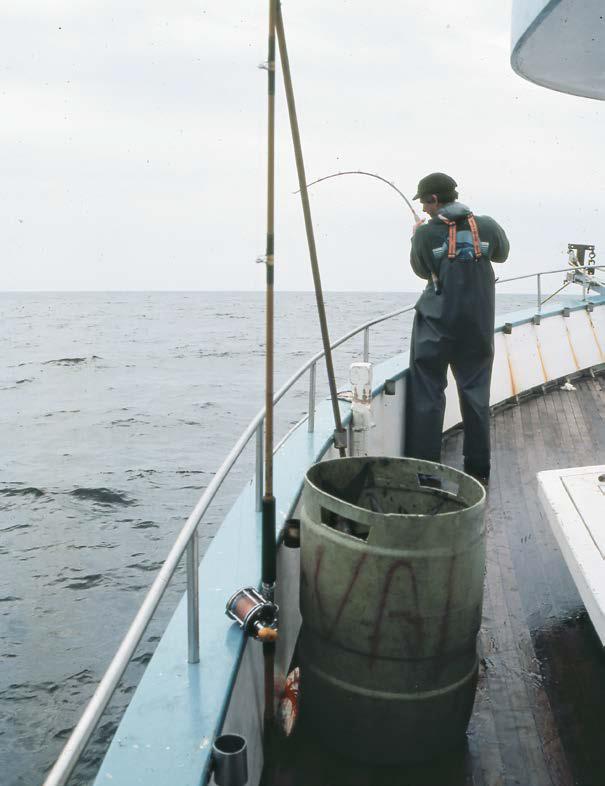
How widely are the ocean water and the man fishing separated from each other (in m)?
4.09

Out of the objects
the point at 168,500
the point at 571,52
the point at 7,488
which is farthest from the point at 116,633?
the point at 7,488

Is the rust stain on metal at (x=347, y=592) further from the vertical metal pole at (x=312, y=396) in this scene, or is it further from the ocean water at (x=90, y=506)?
the ocean water at (x=90, y=506)

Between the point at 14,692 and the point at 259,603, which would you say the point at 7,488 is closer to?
the point at 14,692

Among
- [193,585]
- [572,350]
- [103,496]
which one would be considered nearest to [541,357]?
[572,350]

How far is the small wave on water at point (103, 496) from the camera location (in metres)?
16.2

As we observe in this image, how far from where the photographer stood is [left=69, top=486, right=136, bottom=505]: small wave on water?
53.1 ft

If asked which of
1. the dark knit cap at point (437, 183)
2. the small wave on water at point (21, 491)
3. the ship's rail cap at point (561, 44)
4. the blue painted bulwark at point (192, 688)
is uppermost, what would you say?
the ship's rail cap at point (561, 44)

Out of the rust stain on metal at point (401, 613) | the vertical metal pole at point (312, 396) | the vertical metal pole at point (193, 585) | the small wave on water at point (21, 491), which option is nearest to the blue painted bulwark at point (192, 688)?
the vertical metal pole at point (193, 585)

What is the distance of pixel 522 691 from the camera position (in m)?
2.98

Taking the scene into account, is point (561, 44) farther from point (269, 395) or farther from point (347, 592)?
point (347, 592)

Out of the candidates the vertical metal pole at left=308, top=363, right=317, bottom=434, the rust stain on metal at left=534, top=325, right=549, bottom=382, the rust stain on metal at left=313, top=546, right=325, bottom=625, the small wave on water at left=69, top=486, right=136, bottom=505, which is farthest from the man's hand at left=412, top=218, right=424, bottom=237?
the small wave on water at left=69, top=486, right=136, bottom=505

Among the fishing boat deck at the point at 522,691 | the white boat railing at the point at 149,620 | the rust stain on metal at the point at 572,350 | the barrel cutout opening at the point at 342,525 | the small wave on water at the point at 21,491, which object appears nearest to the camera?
the white boat railing at the point at 149,620

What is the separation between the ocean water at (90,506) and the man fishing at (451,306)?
161 inches

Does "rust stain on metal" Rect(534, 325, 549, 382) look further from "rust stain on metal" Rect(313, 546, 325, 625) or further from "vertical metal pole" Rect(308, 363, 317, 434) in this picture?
"rust stain on metal" Rect(313, 546, 325, 625)
